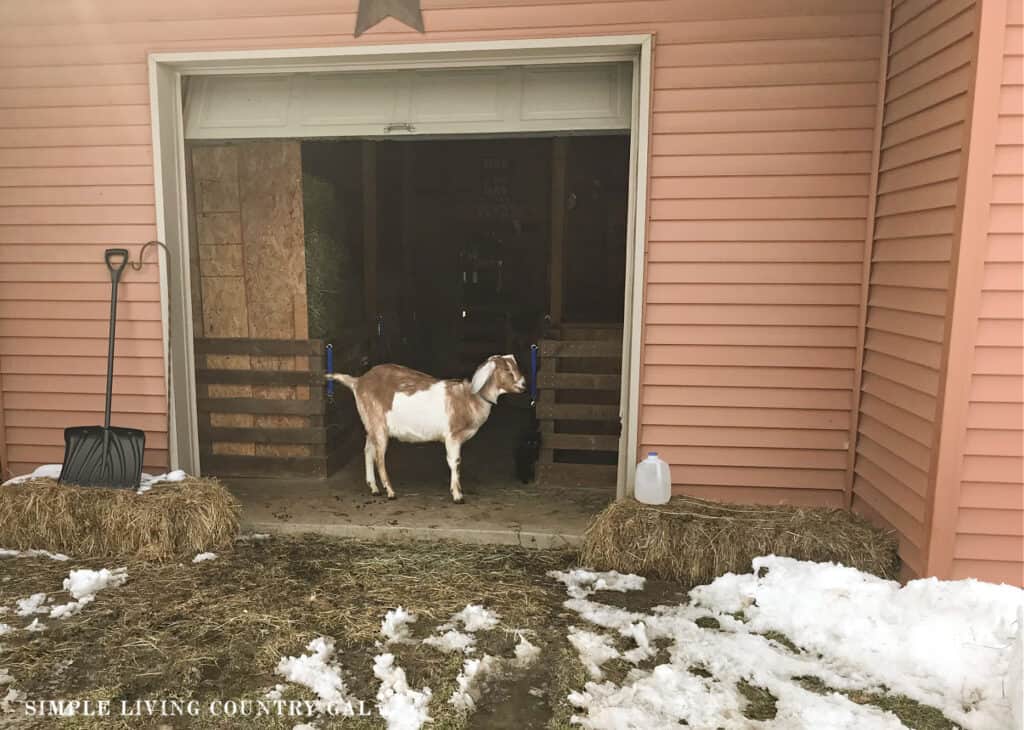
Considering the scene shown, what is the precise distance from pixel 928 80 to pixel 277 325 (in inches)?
184

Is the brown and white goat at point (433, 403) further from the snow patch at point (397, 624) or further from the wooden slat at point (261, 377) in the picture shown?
the snow patch at point (397, 624)

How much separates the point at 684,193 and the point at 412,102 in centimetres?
192

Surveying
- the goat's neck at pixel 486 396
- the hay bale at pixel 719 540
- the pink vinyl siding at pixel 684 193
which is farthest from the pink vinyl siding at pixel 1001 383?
the goat's neck at pixel 486 396

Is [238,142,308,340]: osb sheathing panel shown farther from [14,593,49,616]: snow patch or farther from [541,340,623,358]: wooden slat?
[14,593,49,616]: snow patch

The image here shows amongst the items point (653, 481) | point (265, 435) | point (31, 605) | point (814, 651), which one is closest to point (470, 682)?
point (814, 651)

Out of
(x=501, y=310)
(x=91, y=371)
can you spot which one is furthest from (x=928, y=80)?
(x=501, y=310)

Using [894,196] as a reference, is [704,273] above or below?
below

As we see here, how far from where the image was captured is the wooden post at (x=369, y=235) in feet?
23.7

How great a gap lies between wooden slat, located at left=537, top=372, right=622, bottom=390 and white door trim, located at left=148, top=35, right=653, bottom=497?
88 centimetres

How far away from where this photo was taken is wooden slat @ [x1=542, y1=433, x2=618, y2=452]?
5477 mm

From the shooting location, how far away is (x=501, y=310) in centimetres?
1056

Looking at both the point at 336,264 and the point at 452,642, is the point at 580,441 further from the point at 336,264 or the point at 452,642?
the point at 336,264

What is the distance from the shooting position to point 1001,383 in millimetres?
3289

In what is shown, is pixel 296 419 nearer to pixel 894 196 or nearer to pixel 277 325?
pixel 277 325
